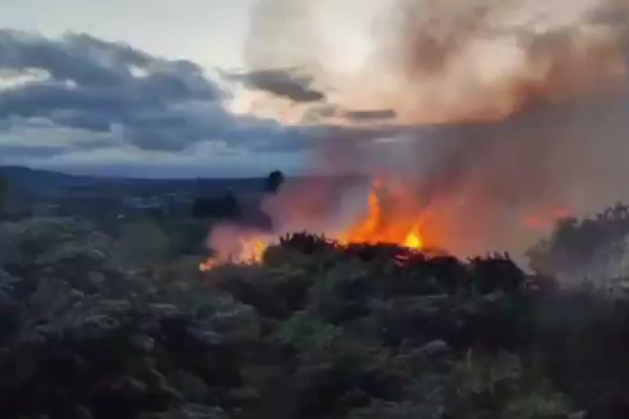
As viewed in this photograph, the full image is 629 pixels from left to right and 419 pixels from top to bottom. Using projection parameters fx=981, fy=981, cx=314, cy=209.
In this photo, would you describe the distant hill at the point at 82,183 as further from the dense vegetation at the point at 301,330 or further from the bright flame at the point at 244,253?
the bright flame at the point at 244,253

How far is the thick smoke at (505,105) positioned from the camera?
3.32 metres

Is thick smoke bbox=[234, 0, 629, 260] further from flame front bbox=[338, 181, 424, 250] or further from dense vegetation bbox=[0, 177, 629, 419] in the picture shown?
dense vegetation bbox=[0, 177, 629, 419]

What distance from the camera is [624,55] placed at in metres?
3.35

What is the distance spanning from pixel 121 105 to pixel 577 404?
5.85 feet

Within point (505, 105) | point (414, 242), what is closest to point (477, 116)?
point (505, 105)

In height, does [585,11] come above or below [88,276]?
above

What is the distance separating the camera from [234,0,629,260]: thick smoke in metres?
3.32

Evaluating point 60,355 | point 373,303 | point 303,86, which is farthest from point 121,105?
point 373,303

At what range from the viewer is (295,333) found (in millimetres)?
3178

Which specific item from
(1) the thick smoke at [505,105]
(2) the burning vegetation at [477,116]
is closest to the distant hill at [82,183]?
(2) the burning vegetation at [477,116]

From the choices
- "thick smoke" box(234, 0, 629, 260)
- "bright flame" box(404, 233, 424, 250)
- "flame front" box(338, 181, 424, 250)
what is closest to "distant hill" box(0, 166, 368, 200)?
"thick smoke" box(234, 0, 629, 260)

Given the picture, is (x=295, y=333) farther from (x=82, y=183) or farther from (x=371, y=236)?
(x=82, y=183)

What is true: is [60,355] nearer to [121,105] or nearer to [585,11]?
[121,105]

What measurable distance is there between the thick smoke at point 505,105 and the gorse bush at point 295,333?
0.15m
